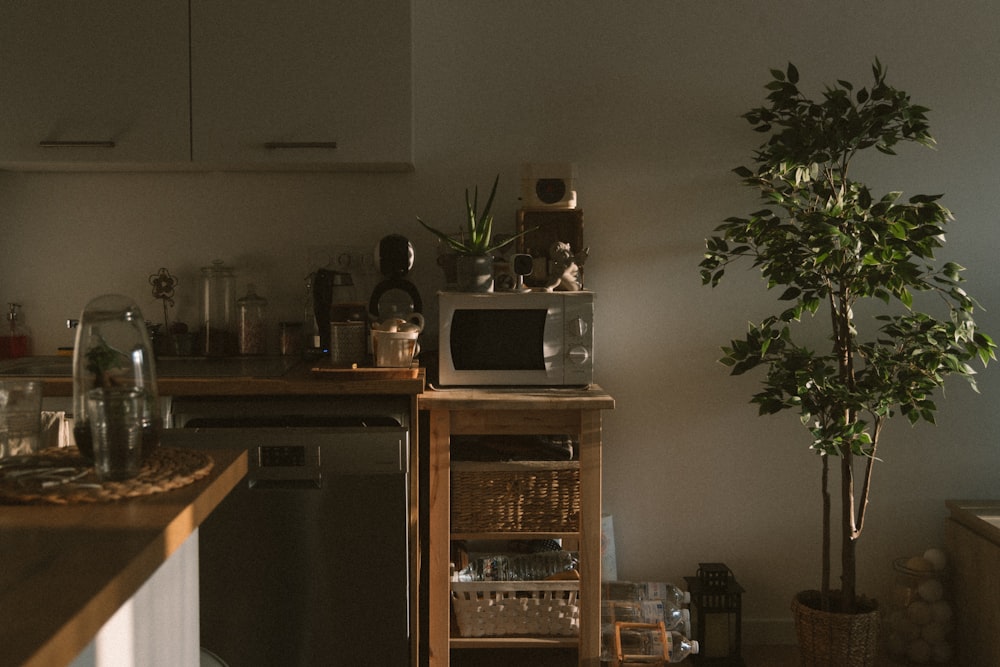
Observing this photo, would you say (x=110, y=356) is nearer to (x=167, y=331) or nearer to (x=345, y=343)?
(x=345, y=343)

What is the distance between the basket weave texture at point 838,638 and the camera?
254 cm

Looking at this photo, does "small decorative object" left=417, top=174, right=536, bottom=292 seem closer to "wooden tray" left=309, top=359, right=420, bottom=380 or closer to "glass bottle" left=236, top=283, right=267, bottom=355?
"wooden tray" left=309, top=359, right=420, bottom=380

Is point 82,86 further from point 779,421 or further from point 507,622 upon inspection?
point 779,421

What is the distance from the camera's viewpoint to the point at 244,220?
2893 millimetres

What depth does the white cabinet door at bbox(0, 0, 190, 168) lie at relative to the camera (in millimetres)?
2510

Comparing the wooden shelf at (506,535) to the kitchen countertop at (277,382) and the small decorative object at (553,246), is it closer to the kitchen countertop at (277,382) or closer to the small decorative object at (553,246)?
the kitchen countertop at (277,382)

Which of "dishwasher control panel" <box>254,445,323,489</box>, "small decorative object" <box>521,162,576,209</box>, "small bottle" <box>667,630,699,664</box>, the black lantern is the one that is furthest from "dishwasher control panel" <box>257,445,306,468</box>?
the black lantern

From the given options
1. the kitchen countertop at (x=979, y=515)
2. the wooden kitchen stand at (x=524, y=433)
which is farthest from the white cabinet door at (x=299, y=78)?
the kitchen countertop at (x=979, y=515)

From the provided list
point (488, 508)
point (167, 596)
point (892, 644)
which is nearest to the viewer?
point (167, 596)

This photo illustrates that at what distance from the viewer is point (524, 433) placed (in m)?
2.42

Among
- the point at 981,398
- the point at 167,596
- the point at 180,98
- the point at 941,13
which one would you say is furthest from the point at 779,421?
the point at 167,596

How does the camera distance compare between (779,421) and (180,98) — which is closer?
(180,98)

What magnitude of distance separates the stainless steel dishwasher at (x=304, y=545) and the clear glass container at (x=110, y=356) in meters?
1.12

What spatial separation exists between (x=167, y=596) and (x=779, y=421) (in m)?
2.26
